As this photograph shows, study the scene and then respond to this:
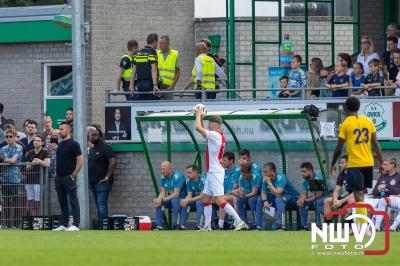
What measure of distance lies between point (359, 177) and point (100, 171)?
31.0 ft

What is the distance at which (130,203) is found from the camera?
28656 millimetres

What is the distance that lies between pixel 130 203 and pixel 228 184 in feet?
9.82

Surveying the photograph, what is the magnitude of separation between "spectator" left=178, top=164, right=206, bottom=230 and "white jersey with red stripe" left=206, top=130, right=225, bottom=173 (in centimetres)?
295

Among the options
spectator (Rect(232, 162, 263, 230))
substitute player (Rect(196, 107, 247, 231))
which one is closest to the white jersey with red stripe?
substitute player (Rect(196, 107, 247, 231))

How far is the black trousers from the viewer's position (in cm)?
2522

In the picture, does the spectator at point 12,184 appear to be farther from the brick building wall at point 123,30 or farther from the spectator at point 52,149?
the brick building wall at point 123,30

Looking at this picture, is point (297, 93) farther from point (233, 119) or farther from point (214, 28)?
point (214, 28)

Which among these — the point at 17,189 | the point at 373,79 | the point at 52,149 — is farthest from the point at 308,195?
the point at 17,189

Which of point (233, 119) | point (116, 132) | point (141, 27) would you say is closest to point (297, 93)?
point (233, 119)

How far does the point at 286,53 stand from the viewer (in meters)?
30.0

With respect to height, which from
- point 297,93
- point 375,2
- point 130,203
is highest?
point 375,2

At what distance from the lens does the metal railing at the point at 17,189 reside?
2850 centimetres

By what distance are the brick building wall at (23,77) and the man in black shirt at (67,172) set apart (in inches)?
314

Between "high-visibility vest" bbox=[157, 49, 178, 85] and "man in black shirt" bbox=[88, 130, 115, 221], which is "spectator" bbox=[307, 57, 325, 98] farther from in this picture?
"man in black shirt" bbox=[88, 130, 115, 221]
